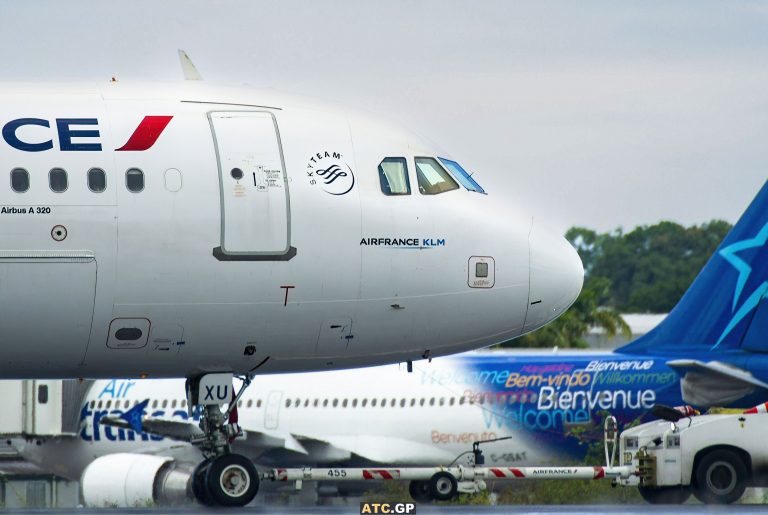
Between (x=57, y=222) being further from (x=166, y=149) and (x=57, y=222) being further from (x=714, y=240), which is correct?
(x=714, y=240)

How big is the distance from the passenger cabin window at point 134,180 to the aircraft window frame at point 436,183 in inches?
110

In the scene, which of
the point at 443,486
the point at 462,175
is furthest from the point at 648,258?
the point at 462,175

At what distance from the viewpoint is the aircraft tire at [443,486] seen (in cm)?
2242

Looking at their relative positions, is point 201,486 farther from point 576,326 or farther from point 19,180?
point 576,326

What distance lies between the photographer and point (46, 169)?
13867mm

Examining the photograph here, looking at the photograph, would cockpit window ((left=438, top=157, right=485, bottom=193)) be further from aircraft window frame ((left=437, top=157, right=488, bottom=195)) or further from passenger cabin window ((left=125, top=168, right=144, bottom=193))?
passenger cabin window ((left=125, top=168, right=144, bottom=193))

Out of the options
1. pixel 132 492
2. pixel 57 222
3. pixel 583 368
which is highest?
pixel 57 222

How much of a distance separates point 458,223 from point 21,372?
177 inches

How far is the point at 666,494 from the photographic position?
2195 centimetres

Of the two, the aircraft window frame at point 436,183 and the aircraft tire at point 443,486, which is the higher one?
the aircraft window frame at point 436,183

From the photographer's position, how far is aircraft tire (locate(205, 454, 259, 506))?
1435cm

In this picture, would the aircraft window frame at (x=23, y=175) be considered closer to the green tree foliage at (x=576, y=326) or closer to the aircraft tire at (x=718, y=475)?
the aircraft tire at (x=718, y=475)

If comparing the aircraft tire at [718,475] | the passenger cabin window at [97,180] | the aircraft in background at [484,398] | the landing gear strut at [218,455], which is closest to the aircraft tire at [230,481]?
the landing gear strut at [218,455]

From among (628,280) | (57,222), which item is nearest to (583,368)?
(57,222)
